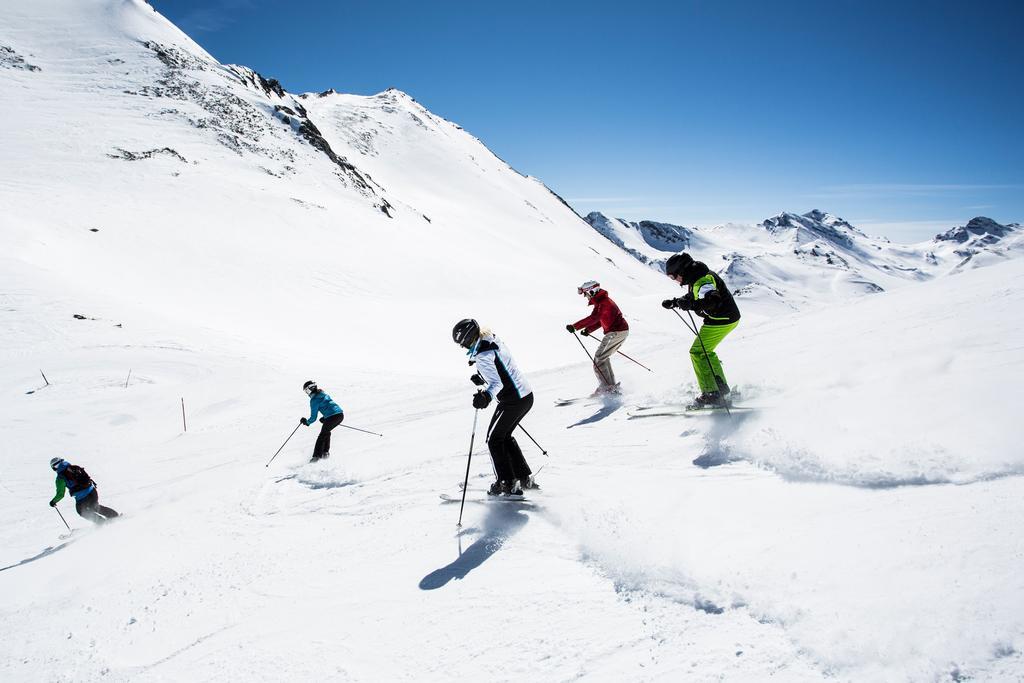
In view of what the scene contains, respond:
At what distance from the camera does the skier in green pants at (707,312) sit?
762 cm

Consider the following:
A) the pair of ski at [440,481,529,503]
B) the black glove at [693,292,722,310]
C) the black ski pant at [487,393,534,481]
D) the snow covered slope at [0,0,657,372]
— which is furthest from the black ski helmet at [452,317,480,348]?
the snow covered slope at [0,0,657,372]

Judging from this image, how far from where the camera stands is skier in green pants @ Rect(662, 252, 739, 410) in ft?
25.0

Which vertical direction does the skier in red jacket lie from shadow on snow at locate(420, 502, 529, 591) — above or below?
above

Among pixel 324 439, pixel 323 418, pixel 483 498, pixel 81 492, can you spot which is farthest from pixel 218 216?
pixel 483 498

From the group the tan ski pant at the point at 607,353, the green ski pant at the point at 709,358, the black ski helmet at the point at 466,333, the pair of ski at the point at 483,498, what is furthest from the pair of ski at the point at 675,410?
the black ski helmet at the point at 466,333

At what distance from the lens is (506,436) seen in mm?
6293

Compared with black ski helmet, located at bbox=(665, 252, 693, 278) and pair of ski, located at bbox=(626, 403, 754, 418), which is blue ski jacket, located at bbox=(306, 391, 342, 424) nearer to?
pair of ski, located at bbox=(626, 403, 754, 418)

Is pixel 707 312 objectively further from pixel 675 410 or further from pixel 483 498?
pixel 483 498

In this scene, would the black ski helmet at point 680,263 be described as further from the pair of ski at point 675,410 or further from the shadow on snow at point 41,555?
the shadow on snow at point 41,555

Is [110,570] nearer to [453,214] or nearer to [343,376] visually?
[343,376]

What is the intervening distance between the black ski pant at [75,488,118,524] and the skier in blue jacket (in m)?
3.76

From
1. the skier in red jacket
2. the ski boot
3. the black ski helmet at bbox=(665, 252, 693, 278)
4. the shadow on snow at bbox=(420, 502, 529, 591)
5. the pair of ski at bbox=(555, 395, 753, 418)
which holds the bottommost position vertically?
the shadow on snow at bbox=(420, 502, 529, 591)

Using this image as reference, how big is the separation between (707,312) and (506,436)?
3687 mm

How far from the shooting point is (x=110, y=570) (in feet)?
22.4
